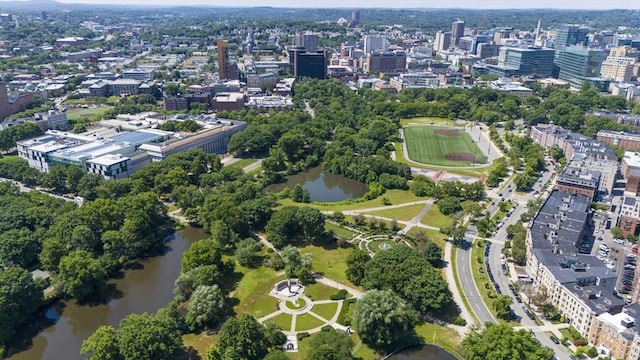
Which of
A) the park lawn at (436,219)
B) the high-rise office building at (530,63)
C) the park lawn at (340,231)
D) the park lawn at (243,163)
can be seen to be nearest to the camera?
the park lawn at (340,231)

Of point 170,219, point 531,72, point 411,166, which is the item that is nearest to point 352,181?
point 411,166

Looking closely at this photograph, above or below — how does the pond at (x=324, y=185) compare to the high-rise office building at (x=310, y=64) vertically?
below

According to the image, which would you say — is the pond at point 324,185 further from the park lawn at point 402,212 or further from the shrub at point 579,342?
the shrub at point 579,342

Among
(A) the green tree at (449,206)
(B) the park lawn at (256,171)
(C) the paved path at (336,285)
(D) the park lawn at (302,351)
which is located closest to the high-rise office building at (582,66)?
(A) the green tree at (449,206)

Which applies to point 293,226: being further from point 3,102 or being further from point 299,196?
point 3,102

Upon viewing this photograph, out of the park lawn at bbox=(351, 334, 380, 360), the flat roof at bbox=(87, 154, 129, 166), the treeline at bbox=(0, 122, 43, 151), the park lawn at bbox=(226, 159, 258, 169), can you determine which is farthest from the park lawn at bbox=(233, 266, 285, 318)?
the treeline at bbox=(0, 122, 43, 151)

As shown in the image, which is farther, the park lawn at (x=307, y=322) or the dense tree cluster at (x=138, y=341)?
the park lawn at (x=307, y=322)

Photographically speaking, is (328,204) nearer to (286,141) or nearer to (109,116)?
(286,141)
